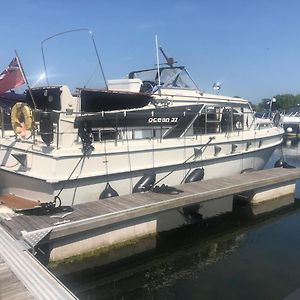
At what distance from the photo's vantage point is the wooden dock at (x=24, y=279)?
470cm

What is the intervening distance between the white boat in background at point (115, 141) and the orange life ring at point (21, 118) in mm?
24

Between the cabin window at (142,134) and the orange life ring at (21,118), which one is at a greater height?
the orange life ring at (21,118)

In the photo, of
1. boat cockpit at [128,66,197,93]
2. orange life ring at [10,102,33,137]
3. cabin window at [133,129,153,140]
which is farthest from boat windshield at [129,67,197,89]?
orange life ring at [10,102,33,137]

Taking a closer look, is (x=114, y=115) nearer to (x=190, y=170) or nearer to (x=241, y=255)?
(x=190, y=170)

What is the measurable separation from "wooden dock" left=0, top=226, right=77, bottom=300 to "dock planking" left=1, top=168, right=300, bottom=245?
3.09 feet

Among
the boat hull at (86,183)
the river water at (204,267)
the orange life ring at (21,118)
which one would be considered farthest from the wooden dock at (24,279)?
the orange life ring at (21,118)

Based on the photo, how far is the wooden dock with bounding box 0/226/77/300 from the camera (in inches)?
185

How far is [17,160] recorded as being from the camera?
9.15m

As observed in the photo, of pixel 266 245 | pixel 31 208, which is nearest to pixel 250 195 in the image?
pixel 266 245

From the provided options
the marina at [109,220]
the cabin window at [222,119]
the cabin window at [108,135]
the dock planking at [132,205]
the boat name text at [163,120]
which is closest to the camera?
the marina at [109,220]

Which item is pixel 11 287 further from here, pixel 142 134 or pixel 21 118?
pixel 142 134

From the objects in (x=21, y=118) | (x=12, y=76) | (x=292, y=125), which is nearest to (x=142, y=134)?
(x=21, y=118)

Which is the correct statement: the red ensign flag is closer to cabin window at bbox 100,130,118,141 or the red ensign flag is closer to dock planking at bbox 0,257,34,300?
cabin window at bbox 100,130,118,141

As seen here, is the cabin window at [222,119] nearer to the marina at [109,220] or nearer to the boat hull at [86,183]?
the boat hull at [86,183]
